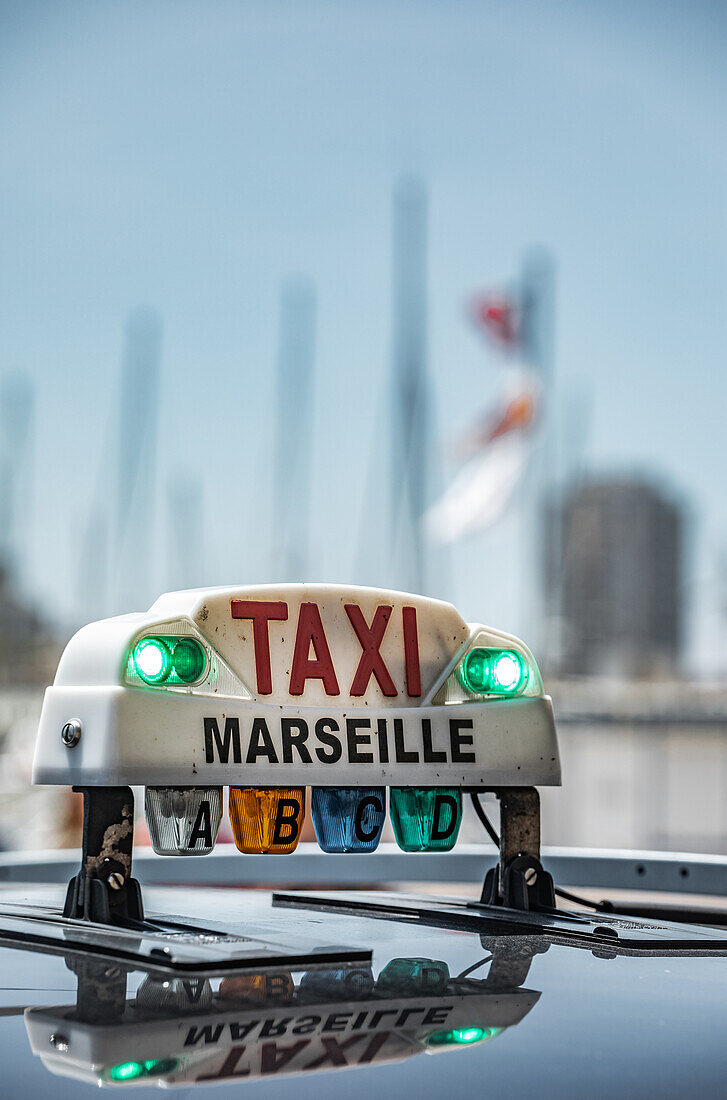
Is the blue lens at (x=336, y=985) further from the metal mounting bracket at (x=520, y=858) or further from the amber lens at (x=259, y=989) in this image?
the metal mounting bracket at (x=520, y=858)

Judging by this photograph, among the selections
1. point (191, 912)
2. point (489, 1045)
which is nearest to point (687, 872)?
point (191, 912)

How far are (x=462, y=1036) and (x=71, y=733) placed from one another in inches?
49.0

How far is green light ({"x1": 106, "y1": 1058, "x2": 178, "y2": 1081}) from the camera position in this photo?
149 cm

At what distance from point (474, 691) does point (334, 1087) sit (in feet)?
5.30

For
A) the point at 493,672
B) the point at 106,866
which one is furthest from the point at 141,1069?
the point at 493,672

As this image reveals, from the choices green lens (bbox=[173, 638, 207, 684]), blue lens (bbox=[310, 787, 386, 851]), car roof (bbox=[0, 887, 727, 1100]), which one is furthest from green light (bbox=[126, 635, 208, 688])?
car roof (bbox=[0, 887, 727, 1100])

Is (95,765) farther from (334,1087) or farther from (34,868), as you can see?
(34,868)

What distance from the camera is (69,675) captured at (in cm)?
278

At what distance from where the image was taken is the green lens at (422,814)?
119 inches

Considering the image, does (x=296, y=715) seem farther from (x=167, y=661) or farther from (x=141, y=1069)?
(x=141, y=1069)

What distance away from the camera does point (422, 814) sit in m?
3.03

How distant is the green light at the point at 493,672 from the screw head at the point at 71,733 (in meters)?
0.86

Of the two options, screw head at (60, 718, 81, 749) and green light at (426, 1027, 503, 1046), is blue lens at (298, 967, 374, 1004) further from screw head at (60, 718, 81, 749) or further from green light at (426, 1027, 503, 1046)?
screw head at (60, 718, 81, 749)

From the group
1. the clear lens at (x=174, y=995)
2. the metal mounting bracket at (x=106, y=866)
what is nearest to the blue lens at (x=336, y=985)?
the clear lens at (x=174, y=995)
